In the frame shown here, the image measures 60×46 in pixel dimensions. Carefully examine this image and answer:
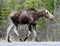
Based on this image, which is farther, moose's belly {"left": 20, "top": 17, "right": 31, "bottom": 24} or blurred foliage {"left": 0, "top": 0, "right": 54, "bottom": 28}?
blurred foliage {"left": 0, "top": 0, "right": 54, "bottom": 28}

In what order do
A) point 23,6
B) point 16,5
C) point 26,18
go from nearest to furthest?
point 26,18 < point 16,5 < point 23,6

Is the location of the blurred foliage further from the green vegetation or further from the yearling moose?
the yearling moose

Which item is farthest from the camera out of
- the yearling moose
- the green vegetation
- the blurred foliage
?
the blurred foliage

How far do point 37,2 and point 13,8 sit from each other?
1565 mm

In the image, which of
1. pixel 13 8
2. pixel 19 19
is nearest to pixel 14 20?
pixel 19 19

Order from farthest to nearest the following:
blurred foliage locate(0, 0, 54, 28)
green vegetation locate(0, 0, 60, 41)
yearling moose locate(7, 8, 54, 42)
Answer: blurred foliage locate(0, 0, 54, 28) → green vegetation locate(0, 0, 60, 41) → yearling moose locate(7, 8, 54, 42)

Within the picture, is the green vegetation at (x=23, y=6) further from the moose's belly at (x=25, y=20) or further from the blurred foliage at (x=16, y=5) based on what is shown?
the moose's belly at (x=25, y=20)

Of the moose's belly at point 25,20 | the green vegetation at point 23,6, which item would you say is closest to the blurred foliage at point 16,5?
the green vegetation at point 23,6

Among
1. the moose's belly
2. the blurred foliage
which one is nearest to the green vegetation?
the blurred foliage

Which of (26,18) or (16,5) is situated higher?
(26,18)

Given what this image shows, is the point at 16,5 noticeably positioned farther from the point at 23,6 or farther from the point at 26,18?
the point at 26,18

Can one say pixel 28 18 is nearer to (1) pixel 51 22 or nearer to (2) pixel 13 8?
(1) pixel 51 22

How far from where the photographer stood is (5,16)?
1508 cm

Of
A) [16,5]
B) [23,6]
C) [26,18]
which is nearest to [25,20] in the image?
[26,18]
